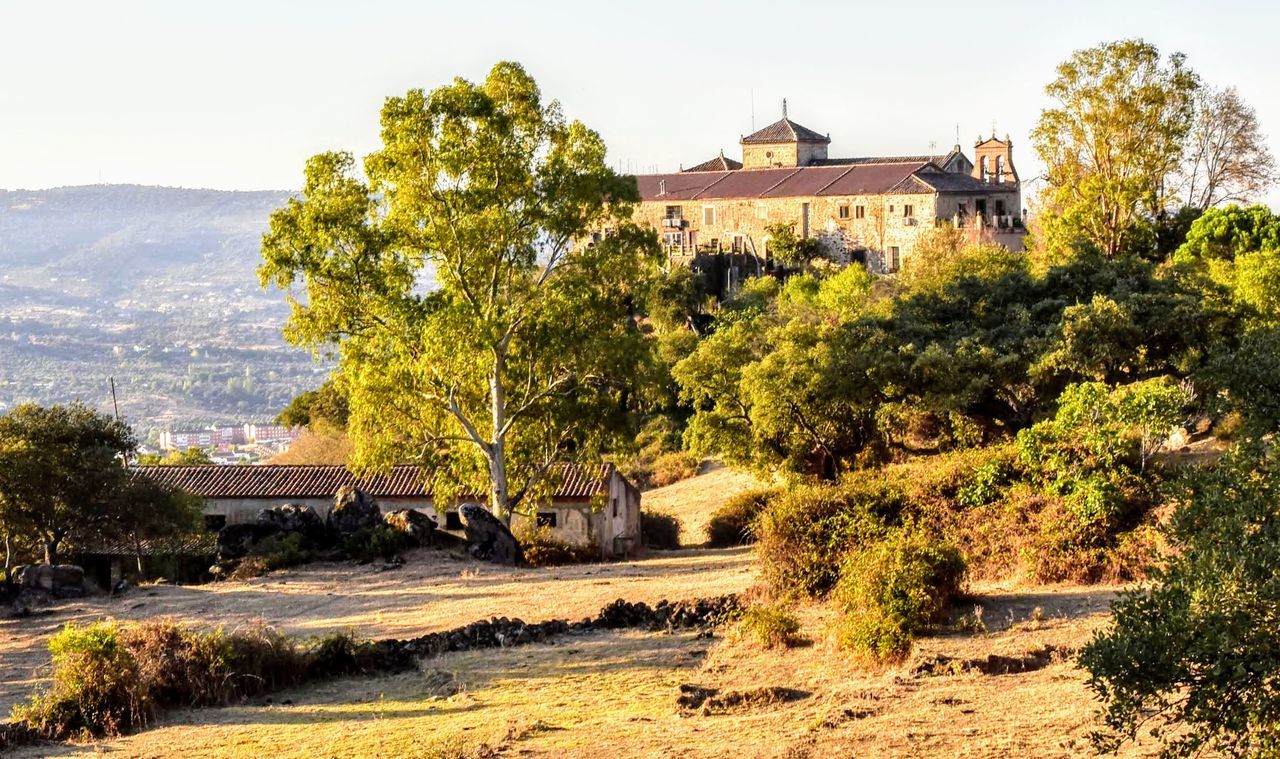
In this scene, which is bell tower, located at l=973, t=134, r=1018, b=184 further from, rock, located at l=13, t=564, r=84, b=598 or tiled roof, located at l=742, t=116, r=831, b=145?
rock, located at l=13, t=564, r=84, b=598

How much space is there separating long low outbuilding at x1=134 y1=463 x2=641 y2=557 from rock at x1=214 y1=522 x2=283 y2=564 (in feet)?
10.3

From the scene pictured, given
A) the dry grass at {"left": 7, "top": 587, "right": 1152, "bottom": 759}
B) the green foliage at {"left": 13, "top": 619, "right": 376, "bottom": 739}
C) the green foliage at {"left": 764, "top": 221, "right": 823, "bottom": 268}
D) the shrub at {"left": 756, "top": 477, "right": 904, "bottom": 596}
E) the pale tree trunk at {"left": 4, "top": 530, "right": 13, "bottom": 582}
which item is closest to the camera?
the dry grass at {"left": 7, "top": 587, "right": 1152, "bottom": 759}

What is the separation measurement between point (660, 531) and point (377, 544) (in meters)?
12.2

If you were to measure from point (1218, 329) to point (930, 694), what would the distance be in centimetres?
2068

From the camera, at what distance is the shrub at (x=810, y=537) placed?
2486cm

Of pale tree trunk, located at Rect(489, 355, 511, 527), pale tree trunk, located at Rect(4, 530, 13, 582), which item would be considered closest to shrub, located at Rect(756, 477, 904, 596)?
pale tree trunk, located at Rect(489, 355, 511, 527)

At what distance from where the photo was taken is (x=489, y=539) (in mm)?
35062

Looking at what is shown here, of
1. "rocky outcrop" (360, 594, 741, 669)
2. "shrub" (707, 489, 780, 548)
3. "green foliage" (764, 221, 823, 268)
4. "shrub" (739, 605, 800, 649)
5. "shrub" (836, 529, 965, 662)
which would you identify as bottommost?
"shrub" (707, 489, 780, 548)

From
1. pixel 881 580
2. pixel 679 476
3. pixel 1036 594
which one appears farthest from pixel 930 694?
pixel 679 476

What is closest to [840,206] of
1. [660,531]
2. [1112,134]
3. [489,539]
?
[1112,134]

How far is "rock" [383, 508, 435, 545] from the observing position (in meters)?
35.6

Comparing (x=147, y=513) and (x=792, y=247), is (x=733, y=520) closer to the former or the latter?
(x=147, y=513)

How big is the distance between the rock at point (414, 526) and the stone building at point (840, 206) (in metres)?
52.2

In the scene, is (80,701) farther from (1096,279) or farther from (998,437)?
(1096,279)
